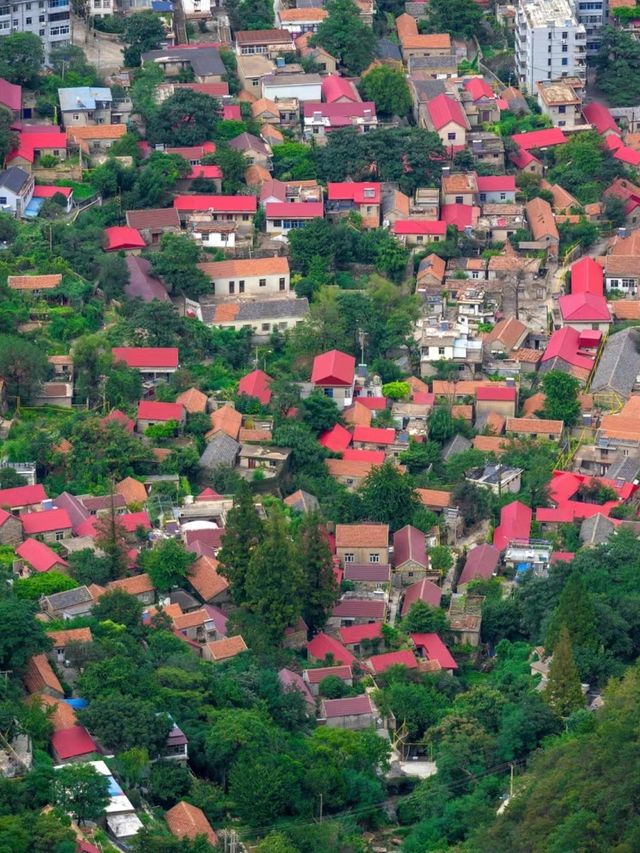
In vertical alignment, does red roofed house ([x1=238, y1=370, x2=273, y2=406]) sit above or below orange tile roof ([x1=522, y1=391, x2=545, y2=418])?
above

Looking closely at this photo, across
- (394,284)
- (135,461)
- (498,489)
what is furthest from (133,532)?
(394,284)

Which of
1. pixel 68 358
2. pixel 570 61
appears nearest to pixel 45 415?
pixel 68 358

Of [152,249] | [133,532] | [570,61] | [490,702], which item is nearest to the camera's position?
[490,702]

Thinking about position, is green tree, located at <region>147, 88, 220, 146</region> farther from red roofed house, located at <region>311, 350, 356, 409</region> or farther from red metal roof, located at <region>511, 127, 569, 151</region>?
red roofed house, located at <region>311, 350, 356, 409</region>

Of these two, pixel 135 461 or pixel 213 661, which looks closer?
pixel 213 661

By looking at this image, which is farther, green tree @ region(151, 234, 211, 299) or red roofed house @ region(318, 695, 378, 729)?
green tree @ region(151, 234, 211, 299)

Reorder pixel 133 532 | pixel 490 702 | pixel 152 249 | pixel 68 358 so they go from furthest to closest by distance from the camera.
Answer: pixel 152 249
pixel 68 358
pixel 133 532
pixel 490 702

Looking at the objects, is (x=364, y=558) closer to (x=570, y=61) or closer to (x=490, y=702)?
(x=490, y=702)

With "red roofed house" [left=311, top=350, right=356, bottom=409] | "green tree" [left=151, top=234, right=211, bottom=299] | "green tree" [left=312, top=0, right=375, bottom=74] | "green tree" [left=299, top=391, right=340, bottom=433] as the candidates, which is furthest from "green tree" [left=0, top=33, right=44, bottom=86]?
"green tree" [left=299, top=391, right=340, bottom=433]
